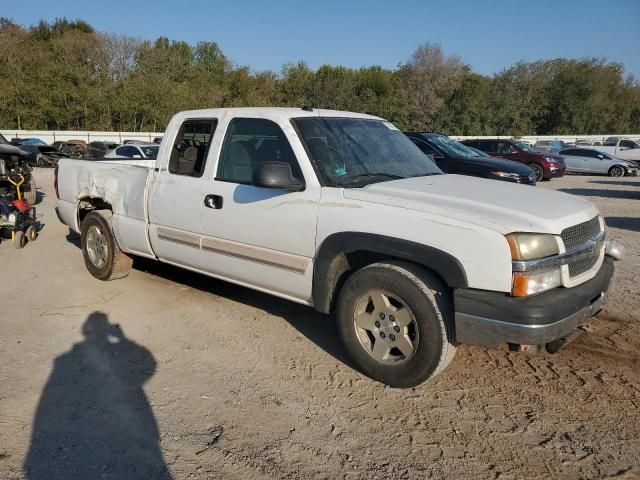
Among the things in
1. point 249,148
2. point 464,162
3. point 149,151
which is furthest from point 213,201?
point 149,151

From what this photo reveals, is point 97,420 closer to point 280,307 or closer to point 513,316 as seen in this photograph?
point 280,307

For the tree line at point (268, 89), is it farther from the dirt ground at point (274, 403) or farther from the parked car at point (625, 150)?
the dirt ground at point (274, 403)

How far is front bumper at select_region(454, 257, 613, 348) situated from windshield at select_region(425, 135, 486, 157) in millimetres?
9200

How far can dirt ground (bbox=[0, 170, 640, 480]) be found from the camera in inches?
114

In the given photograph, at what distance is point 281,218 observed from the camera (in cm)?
408

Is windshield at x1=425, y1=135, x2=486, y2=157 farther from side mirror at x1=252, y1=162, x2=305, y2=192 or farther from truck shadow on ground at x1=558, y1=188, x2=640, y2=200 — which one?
side mirror at x1=252, y1=162, x2=305, y2=192

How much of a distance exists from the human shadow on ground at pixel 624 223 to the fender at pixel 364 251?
26.3ft

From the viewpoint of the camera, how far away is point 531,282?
3.12m

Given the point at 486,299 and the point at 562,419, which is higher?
the point at 486,299

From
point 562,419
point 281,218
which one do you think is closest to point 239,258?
point 281,218

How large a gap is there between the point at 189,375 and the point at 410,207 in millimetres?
2043

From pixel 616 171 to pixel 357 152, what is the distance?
24.2 m

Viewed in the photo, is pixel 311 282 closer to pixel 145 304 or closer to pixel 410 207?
pixel 410 207

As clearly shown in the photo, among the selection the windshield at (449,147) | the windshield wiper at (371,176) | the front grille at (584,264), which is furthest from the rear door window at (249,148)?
the windshield at (449,147)
